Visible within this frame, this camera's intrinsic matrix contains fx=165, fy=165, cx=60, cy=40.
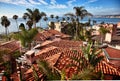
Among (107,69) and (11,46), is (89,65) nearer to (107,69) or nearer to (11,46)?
(107,69)

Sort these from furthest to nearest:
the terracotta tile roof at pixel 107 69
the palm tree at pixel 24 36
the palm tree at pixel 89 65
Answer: the palm tree at pixel 24 36 → the terracotta tile roof at pixel 107 69 → the palm tree at pixel 89 65

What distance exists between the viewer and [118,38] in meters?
19.1

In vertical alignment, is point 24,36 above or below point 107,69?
above

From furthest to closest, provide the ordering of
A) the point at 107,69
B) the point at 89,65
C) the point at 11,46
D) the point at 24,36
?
1. the point at 11,46
2. the point at 24,36
3. the point at 107,69
4. the point at 89,65

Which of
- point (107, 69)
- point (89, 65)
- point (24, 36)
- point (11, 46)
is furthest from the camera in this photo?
point (11, 46)

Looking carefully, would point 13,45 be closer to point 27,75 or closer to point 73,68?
point 27,75

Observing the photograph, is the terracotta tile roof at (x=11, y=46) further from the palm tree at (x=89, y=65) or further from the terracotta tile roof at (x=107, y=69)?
the palm tree at (x=89, y=65)

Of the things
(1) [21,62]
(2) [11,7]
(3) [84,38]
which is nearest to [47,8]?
(2) [11,7]

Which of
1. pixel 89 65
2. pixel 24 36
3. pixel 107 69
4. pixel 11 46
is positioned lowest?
pixel 11 46

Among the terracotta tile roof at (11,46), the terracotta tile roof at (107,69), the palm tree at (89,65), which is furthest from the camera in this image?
the terracotta tile roof at (11,46)

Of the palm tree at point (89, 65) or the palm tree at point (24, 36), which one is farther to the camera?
the palm tree at point (24, 36)

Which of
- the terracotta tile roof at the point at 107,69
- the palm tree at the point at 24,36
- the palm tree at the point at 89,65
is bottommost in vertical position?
the terracotta tile roof at the point at 107,69

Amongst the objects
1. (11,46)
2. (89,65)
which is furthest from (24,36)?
(89,65)

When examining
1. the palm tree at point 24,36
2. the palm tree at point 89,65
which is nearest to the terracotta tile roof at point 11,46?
the palm tree at point 24,36
